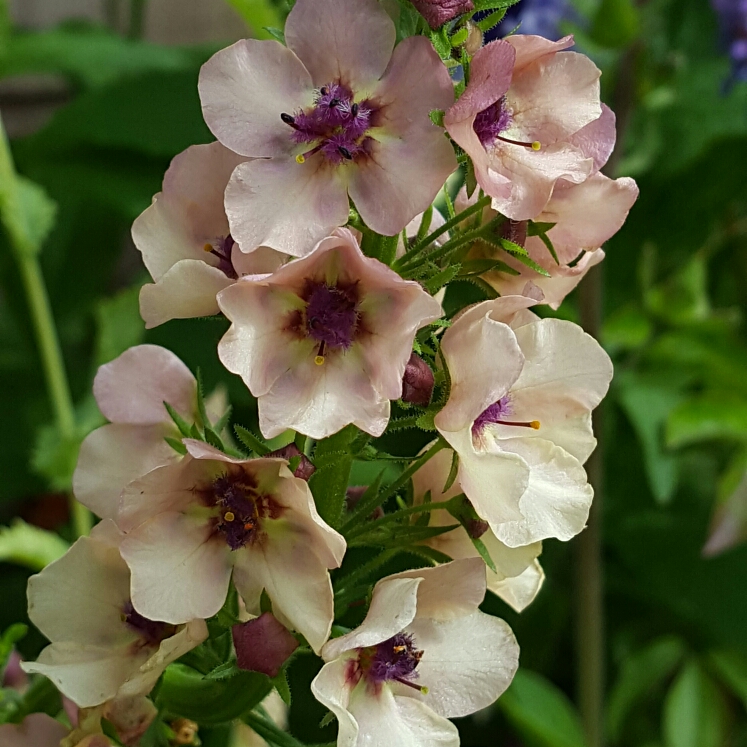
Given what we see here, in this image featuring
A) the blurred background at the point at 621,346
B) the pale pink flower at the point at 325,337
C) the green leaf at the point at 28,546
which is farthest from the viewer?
the blurred background at the point at 621,346

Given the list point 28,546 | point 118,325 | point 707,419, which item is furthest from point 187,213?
point 707,419

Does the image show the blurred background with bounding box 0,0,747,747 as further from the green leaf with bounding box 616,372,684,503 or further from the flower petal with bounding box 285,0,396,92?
the flower petal with bounding box 285,0,396,92

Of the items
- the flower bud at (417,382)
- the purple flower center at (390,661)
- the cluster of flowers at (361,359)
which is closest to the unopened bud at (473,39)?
the cluster of flowers at (361,359)

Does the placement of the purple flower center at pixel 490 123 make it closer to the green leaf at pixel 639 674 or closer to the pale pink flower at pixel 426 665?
the pale pink flower at pixel 426 665

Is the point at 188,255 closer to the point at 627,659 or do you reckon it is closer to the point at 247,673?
the point at 247,673

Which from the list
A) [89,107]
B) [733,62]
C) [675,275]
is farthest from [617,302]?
[89,107]
